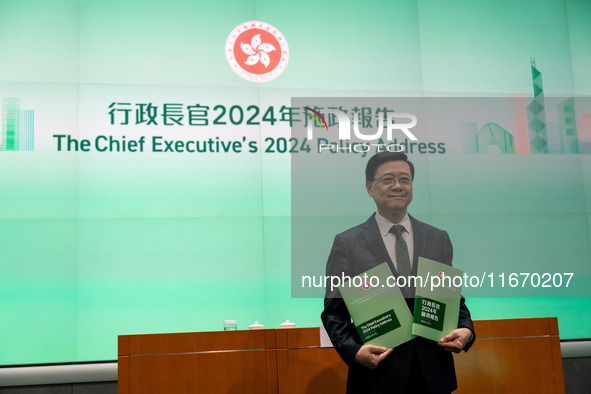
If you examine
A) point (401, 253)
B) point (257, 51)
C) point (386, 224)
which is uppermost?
point (257, 51)

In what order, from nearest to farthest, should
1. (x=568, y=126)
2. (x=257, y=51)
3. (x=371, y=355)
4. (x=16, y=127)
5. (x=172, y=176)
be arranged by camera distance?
(x=371, y=355) < (x=16, y=127) < (x=172, y=176) < (x=257, y=51) < (x=568, y=126)

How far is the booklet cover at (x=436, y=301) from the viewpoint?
202cm

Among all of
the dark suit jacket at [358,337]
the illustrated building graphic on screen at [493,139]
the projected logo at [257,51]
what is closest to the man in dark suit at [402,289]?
the dark suit jacket at [358,337]

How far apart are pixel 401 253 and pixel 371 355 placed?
1.31 ft

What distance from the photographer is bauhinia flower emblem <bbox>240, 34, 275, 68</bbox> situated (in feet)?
15.2

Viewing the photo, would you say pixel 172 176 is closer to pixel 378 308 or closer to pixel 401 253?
pixel 401 253

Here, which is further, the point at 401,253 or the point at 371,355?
the point at 401,253

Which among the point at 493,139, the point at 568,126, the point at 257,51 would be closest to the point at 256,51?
the point at 257,51

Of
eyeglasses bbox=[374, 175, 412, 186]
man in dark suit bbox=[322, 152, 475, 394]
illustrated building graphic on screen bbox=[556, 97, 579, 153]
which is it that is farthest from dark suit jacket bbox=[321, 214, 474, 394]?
illustrated building graphic on screen bbox=[556, 97, 579, 153]

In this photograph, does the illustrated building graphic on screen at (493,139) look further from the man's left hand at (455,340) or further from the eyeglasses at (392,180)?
the man's left hand at (455,340)

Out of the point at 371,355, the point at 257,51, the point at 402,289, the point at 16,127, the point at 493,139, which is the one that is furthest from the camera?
the point at 493,139

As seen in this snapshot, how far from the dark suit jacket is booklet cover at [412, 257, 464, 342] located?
0.19 feet

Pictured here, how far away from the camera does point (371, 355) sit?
197 centimetres

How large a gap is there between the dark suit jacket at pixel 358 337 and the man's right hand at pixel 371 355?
0.09 feet
